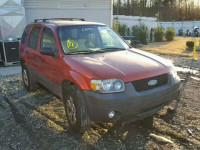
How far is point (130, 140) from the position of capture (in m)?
3.41

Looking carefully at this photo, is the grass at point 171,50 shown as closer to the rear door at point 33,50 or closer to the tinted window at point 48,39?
the rear door at point 33,50

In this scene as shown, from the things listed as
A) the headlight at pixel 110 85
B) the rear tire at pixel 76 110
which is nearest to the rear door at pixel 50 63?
the rear tire at pixel 76 110

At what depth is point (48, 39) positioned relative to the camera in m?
4.41

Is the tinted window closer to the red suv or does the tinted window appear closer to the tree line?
the red suv

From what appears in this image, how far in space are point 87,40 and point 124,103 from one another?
1702 mm

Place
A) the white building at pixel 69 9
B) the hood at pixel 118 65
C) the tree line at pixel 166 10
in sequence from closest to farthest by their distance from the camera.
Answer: the hood at pixel 118 65 → the white building at pixel 69 9 → the tree line at pixel 166 10

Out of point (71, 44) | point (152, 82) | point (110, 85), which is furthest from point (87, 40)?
point (152, 82)

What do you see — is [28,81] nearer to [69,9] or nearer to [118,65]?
[118,65]

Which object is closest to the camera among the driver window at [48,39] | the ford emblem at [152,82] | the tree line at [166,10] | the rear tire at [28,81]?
the ford emblem at [152,82]

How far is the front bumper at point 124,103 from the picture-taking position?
9.94 feet

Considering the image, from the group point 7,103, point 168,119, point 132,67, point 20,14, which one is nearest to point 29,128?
point 7,103

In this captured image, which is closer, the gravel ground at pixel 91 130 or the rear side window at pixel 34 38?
the gravel ground at pixel 91 130

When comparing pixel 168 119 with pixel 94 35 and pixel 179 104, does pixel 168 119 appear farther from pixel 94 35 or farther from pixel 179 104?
pixel 94 35

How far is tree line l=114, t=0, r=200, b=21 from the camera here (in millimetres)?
33031
